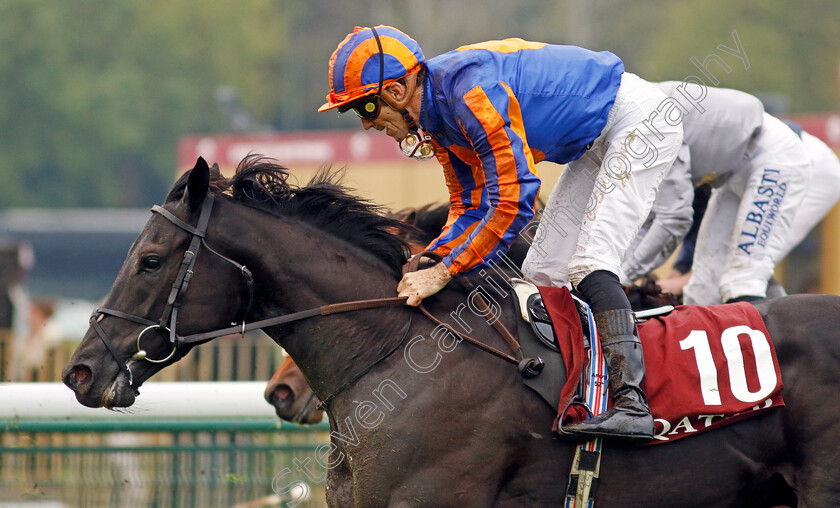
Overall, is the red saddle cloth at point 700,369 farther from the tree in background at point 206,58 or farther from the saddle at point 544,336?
the tree in background at point 206,58

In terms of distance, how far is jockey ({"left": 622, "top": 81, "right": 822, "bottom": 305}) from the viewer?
15.5 feet

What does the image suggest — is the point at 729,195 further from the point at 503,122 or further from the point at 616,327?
the point at 503,122

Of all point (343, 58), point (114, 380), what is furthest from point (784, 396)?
point (114, 380)

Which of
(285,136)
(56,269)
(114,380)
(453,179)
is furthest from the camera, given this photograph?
(56,269)

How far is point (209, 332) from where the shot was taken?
340 cm

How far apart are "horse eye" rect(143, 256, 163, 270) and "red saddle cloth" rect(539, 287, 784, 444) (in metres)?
1.34

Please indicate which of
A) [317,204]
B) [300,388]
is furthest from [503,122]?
[300,388]

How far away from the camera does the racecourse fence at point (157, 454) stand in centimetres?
498

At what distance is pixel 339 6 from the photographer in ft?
149

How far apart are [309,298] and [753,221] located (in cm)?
236

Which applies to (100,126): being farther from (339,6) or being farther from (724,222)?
(724,222)

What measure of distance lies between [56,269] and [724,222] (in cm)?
2378

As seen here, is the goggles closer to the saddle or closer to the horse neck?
the horse neck

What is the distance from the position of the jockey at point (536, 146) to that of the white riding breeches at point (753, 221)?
1125 millimetres
